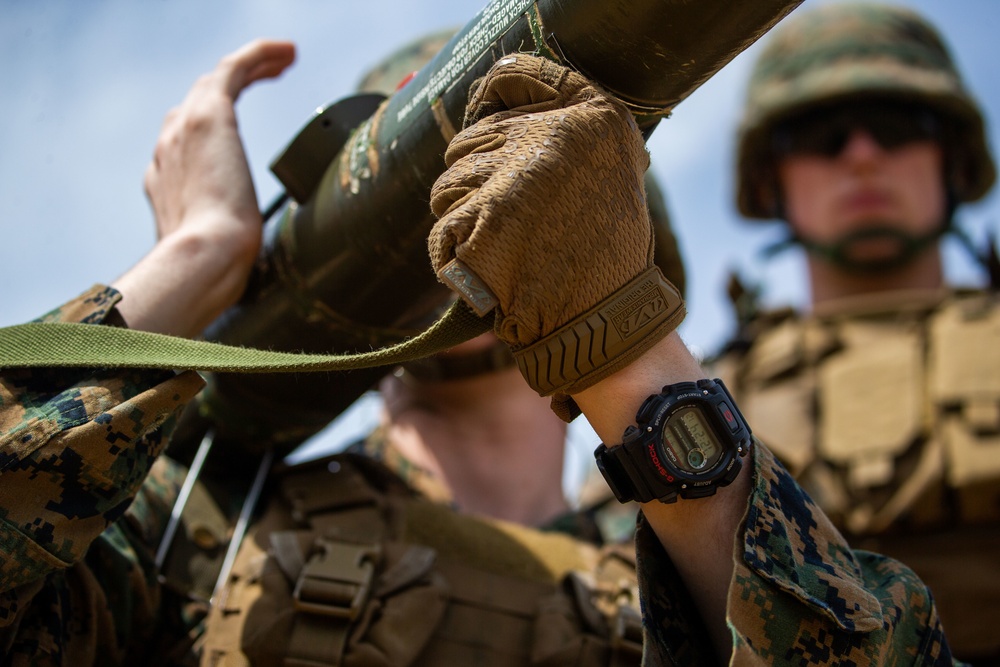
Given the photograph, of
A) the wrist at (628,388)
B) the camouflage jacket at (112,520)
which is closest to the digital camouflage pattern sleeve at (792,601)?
the camouflage jacket at (112,520)

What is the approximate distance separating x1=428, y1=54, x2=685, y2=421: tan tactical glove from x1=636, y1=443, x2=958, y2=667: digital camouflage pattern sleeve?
0.27 meters

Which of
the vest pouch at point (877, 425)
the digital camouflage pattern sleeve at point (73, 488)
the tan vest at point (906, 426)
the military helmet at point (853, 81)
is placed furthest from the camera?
the military helmet at point (853, 81)

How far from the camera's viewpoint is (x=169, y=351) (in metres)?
1.53

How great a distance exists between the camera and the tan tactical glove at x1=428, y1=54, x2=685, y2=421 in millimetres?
1275

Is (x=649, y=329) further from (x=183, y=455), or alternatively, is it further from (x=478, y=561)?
(x=183, y=455)

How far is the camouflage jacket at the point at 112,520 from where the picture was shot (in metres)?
1.28

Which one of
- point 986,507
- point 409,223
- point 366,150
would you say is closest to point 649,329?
point 409,223

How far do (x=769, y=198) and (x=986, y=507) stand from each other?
238 cm

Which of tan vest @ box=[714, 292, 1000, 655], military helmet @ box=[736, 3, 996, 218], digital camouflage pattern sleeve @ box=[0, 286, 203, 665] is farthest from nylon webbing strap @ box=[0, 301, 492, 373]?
military helmet @ box=[736, 3, 996, 218]

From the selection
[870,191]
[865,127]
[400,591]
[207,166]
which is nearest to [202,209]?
[207,166]

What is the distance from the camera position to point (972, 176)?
544cm

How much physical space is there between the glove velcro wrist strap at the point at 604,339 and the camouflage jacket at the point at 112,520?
23cm

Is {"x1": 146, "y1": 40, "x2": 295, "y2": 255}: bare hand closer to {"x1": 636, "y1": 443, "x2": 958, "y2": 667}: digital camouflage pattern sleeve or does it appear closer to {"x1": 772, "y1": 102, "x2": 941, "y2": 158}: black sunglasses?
{"x1": 636, "y1": 443, "x2": 958, "y2": 667}: digital camouflage pattern sleeve

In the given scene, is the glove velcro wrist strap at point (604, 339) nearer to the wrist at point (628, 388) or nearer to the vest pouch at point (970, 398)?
the wrist at point (628, 388)
